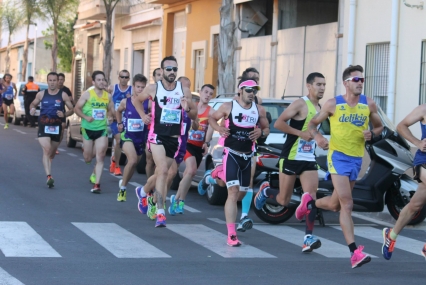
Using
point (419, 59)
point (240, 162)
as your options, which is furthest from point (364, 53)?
point (240, 162)

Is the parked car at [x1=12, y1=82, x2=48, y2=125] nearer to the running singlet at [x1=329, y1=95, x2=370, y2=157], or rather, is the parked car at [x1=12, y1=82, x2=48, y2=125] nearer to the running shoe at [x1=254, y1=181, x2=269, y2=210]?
the running shoe at [x1=254, y1=181, x2=269, y2=210]

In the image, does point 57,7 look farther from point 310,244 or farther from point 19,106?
point 310,244

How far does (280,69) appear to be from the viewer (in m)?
25.8

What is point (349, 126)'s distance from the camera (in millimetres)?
8609

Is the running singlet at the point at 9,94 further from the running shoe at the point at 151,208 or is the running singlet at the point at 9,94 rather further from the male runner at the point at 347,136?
the male runner at the point at 347,136

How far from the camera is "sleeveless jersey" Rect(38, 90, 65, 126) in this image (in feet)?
48.2

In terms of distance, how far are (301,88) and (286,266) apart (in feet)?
54.1

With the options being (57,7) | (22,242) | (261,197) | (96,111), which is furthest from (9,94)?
(22,242)

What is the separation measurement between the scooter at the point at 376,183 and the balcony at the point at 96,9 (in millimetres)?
28684

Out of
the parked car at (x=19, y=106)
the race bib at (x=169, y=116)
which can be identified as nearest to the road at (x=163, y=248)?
the race bib at (x=169, y=116)

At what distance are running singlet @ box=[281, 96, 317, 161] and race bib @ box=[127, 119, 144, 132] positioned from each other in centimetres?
407

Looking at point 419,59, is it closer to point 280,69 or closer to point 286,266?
point 280,69

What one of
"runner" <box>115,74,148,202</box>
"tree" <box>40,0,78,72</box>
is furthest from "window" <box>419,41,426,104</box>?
"tree" <box>40,0,78,72</box>

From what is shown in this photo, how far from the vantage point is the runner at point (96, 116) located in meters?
14.1
